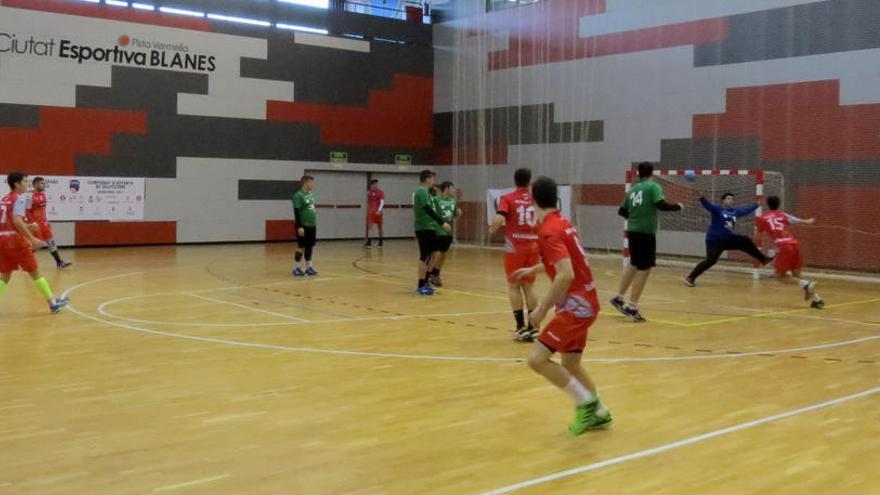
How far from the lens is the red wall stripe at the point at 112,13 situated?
2062cm

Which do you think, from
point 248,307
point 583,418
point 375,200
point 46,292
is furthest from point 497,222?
point 375,200

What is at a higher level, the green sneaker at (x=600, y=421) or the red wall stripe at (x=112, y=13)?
the red wall stripe at (x=112, y=13)

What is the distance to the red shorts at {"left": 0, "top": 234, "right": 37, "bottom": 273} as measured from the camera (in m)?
9.99

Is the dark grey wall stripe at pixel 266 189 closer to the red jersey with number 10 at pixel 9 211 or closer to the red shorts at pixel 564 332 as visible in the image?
the red jersey with number 10 at pixel 9 211

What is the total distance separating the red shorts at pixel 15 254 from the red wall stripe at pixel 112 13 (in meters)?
12.9

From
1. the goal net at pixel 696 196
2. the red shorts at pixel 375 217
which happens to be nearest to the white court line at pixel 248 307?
the goal net at pixel 696 196

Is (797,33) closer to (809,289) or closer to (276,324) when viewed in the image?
(809,289)

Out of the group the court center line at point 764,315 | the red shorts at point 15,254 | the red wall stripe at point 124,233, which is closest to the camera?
the red shorts at point 15,254

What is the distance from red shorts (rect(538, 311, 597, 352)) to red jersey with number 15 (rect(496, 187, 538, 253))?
12.0 feet

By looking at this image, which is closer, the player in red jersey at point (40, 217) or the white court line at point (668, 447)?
the white court line at point (668, 447)

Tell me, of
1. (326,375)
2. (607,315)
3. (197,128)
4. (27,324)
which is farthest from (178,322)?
(197,128)

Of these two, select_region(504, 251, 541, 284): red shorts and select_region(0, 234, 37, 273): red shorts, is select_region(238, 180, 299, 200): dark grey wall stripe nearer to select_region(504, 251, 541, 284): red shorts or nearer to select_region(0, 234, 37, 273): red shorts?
select_region(0, 234, 37, 273): red shorts

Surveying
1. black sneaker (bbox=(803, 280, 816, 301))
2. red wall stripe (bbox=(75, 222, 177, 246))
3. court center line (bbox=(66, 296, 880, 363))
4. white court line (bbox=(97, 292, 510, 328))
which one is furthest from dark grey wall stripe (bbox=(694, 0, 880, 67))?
red wall stripe (bbox=(75, 222, 177, 246))

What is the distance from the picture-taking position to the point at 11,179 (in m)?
9.99
